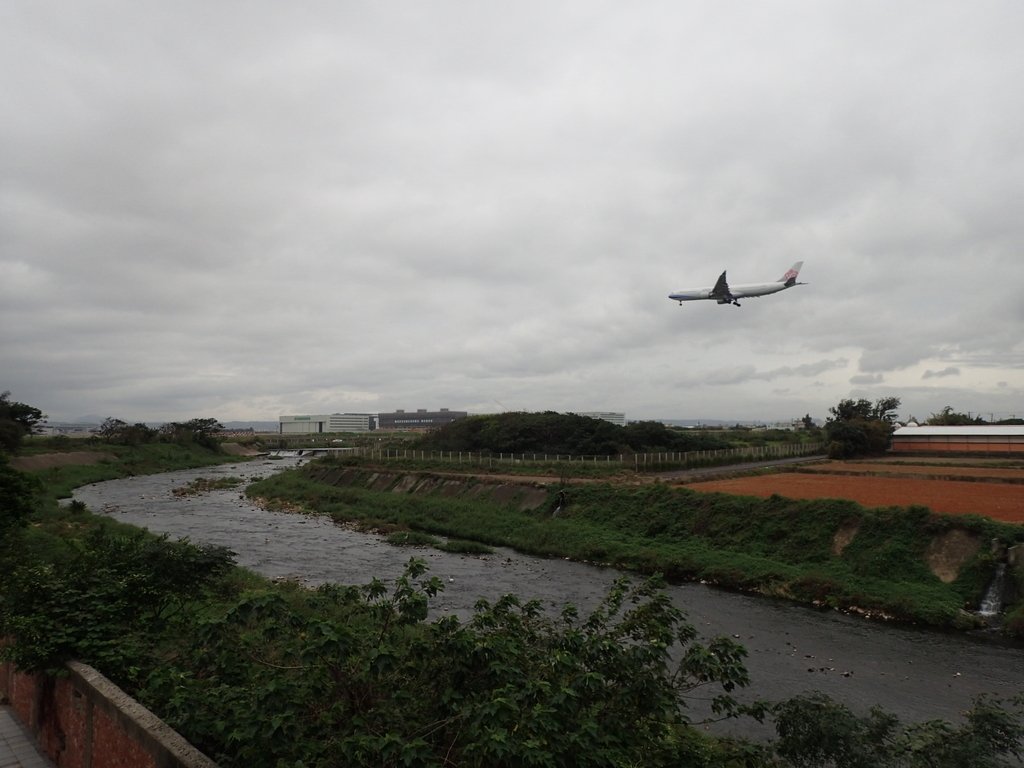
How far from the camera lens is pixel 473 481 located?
2078 inches

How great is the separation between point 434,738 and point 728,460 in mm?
71693

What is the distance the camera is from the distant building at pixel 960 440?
75.8 metres

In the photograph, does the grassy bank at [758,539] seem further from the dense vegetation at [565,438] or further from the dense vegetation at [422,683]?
the dense vegetation at [565,438]

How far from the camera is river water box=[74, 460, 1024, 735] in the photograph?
52.9ft

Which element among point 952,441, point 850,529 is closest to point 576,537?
point 850,529

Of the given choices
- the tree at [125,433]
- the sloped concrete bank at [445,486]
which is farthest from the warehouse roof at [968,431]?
the tree at [125,433]

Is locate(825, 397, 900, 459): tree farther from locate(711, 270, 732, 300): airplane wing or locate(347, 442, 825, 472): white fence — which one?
locate(711, 270, 732, 300): airplane wing

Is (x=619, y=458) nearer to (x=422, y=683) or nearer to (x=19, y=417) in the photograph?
(x=422, y=683)

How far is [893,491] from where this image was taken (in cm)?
4250

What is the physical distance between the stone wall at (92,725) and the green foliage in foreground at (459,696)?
430 millimetres

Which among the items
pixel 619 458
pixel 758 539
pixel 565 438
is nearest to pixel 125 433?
pixel 565 438

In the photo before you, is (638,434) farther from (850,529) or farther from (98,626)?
(98,626)

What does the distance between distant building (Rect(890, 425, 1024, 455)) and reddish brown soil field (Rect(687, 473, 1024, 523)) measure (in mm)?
27984

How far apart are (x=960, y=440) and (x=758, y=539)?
6649 cm
